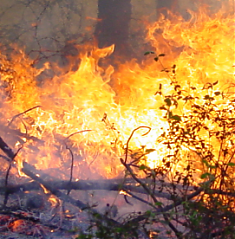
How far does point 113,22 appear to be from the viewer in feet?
24.8

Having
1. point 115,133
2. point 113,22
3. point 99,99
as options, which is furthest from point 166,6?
point 115,133

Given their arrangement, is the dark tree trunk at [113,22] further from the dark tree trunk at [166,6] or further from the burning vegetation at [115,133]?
the dark tree trunk at [166,6]

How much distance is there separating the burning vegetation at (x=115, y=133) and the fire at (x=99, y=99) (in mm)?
16

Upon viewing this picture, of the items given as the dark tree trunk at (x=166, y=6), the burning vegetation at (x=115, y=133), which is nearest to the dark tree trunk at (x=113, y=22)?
the burning vegetation at (x=115, y=133)

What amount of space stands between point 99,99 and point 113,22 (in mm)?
2298

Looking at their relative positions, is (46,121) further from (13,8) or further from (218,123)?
(13,8)

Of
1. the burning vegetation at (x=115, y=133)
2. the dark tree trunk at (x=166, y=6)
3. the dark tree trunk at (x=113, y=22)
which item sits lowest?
the burning vegetation at (x=115, y=133)

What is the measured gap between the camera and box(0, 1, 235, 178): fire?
5477mm

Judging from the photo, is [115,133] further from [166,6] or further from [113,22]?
[166,6]

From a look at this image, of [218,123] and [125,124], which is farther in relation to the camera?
[125,124]

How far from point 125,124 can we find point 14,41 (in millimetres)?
3996

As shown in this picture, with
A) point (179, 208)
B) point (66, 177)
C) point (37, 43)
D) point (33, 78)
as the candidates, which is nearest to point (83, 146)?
point (66, 177)

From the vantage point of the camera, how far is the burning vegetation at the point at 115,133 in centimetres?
359

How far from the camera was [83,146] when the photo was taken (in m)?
5.68
